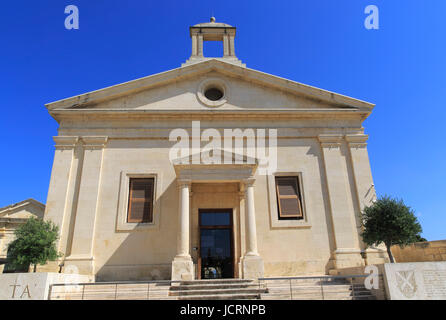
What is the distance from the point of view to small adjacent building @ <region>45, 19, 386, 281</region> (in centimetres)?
1355

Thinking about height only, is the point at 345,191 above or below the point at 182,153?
below

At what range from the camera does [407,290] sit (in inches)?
352

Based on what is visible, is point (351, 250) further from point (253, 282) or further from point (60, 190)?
point (60, 190)

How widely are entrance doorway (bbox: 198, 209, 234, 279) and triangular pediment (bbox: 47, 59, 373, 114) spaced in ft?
17.7

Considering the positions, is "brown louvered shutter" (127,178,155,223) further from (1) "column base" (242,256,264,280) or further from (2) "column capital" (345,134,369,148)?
(2) "column capital" (345,134,369,148)

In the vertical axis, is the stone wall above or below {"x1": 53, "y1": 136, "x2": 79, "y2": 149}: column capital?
below

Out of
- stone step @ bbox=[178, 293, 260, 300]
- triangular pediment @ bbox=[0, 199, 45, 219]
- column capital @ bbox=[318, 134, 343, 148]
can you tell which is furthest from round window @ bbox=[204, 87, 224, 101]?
triangular pediment @ bbox=[0, 199, 45, 219]

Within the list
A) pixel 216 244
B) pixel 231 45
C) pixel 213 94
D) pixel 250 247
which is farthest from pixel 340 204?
pixel 231 45

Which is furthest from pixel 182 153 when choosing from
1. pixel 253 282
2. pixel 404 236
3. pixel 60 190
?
pixel 404 236

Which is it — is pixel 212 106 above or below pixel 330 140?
above

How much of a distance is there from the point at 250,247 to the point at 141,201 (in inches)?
224

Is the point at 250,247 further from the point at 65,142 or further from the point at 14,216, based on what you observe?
the point at 14,216

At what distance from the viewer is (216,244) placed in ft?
47.2

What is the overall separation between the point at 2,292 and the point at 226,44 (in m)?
16.6
